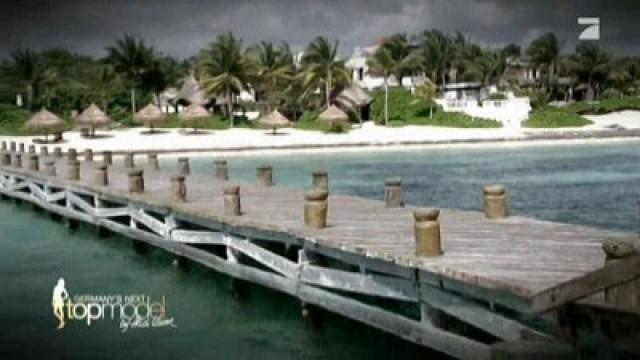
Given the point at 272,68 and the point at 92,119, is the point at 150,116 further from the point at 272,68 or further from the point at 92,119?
the point at 272,68

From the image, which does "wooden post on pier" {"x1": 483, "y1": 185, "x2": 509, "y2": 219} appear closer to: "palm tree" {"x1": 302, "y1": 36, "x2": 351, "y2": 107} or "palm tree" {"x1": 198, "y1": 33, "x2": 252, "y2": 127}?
"palm tree" {"x1": 198, "y1": 33, "x2": 252, "y2": 127}

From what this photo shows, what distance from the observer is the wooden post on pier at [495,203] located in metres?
7.79

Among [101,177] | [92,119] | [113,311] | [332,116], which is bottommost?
[113,311]

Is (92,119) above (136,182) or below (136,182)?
above

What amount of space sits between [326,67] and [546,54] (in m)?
20.5

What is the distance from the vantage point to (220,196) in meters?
11.0

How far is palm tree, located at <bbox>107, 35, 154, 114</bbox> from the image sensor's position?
134 ft

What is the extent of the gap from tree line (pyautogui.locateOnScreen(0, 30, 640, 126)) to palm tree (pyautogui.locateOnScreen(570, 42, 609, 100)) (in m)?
0.06

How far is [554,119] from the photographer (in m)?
41.5

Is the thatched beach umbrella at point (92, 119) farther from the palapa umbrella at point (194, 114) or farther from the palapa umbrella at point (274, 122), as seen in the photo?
the palapa umbrella at point (274, 122)

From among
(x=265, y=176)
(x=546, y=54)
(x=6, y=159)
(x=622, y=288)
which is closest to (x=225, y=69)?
(x=6, y=159)

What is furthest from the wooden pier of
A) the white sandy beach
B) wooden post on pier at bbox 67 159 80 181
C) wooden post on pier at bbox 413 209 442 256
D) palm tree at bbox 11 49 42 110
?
palm tree at bbox 11 49 42 110

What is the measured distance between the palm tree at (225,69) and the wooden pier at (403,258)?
89.8 ft

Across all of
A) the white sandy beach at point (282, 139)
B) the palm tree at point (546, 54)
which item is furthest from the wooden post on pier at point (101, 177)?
the palm tree at point (546, 54)
